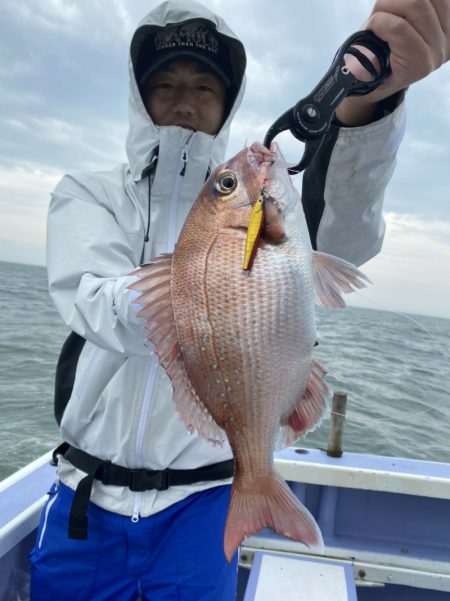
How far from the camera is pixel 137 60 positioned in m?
2.27

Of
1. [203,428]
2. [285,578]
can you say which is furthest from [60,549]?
[285,578]

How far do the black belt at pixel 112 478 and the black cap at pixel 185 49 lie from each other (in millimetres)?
1678

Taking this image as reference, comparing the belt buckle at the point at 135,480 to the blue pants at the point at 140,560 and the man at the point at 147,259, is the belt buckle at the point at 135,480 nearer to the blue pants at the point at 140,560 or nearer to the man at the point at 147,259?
the man at the point at 147,259

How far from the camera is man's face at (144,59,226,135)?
2223 millimetres

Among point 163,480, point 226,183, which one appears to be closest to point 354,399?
point 163,480

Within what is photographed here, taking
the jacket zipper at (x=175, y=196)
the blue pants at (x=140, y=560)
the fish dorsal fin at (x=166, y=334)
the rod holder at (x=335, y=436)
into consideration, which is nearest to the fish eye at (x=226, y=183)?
the fish dorsal fin at (x=166, y=334)

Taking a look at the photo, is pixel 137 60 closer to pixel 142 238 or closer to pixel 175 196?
pixel 175 196

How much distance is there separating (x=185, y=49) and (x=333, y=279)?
54.1 inches

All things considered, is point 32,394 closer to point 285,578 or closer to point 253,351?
point 285,578

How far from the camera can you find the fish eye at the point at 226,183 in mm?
1411

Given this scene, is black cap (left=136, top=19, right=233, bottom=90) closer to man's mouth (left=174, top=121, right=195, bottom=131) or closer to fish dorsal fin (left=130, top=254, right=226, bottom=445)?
man's mouth (left=174, top=121, right=195, bottom=131)

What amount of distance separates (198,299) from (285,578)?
2.18 m

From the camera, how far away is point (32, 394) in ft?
31.7

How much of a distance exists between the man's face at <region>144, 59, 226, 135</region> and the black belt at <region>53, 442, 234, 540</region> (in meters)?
1.50
